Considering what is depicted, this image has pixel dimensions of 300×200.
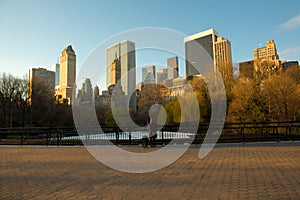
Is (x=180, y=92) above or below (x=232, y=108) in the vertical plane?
above

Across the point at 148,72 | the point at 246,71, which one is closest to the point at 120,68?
the point at 148,72

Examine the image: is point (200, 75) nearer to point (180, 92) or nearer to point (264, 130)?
point (180, 92)

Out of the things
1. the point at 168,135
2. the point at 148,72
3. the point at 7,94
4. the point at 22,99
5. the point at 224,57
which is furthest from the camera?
the point at 224,57

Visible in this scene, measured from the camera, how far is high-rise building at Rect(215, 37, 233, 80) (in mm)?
33031

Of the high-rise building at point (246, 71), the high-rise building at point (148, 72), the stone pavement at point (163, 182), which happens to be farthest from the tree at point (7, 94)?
the high-rise building at point (246, 71)

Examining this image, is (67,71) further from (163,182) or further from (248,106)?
(163,182)

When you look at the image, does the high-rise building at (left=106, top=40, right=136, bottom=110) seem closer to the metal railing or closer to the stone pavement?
the metal railing

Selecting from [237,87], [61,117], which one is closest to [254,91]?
[237,87]

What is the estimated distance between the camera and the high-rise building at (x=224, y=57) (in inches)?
1300

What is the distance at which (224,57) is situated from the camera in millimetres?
43594

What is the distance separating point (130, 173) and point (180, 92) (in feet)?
101

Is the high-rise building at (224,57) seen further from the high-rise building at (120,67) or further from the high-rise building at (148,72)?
the high-rise building at (120,67)

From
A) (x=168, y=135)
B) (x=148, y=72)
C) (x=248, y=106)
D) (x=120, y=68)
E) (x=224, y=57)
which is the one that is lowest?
(x=168, y=135)

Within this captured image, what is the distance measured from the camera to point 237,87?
27312 mm
